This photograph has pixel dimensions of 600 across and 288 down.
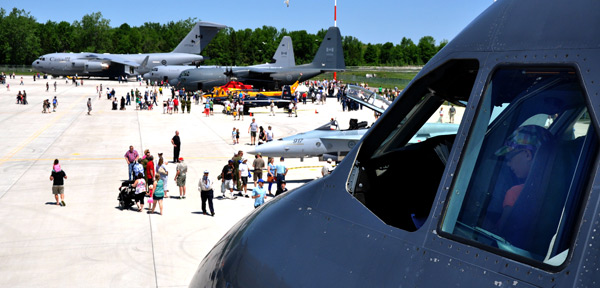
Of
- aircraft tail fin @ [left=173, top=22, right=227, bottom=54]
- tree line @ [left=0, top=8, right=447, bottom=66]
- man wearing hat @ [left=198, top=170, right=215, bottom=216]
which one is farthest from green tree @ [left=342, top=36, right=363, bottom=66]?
man wearing hat @ [left=198, top=170, right=215, bottom=216]

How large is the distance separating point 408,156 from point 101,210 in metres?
15.8

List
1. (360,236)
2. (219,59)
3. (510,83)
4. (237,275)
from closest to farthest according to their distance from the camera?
(510,83), (360,236), (237,275), (219,59)

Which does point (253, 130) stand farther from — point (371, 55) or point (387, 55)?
point (371, 55)

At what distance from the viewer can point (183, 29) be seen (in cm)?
17475

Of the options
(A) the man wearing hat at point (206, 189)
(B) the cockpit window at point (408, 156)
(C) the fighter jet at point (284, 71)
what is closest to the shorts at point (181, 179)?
(A) the man wearing hat at point (206, 189)

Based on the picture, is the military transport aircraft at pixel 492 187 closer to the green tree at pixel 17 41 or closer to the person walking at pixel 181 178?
the person walking at pixel 181 178

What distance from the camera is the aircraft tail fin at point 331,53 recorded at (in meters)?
64.5

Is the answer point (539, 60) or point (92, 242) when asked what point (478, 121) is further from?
point (92, 242)

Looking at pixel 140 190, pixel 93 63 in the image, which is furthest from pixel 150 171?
pixel 93 63

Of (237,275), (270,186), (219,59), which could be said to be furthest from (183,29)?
(237,275)

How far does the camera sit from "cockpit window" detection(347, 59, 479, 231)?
148 inches

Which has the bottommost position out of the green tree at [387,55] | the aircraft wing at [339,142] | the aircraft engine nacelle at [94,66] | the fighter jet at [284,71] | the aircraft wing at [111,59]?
the aircraft engine nacelle at [94,66]

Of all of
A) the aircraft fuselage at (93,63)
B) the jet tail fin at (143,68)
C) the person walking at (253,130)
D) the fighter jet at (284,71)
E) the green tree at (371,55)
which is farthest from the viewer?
the green tree at (371,55)

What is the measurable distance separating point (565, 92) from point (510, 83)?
289 mm
